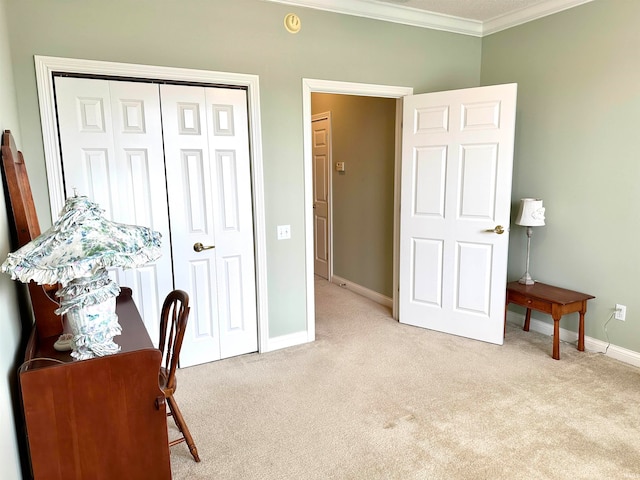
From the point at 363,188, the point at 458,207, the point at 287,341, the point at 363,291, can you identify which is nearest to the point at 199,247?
the point at 287,341

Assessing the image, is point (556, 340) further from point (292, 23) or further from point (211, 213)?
point (292, 23)

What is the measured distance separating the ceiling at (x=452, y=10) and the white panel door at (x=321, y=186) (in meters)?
1.91

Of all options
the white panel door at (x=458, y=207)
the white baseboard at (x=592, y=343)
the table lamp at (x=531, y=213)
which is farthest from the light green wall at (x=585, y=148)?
the white panel door at (x=458, y=207)

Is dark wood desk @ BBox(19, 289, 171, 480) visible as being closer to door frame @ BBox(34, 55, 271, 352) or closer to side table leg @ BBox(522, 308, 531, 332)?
door frame @ BBox(34, 55, 271, 352)

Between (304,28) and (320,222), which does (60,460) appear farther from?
(320,222)

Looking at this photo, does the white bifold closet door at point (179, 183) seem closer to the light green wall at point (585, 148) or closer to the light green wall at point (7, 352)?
the light green wall at point (7, 352)

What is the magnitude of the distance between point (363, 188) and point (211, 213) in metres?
2.20

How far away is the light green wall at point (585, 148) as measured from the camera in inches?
122

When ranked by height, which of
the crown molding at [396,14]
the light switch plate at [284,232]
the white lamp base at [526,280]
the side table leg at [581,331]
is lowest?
the side table leg at [581,331]

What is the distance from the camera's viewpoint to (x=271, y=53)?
319 cm

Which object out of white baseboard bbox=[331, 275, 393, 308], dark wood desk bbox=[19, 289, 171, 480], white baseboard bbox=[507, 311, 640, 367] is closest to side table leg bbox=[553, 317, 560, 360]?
white baseboard bbox=[507, 311, 640, 367]

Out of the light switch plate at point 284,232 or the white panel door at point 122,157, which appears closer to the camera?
the white panel door at point 122,157

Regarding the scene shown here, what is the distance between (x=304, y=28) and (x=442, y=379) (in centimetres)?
279

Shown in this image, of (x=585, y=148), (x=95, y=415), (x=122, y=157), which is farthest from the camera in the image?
(x=585, y=148)
